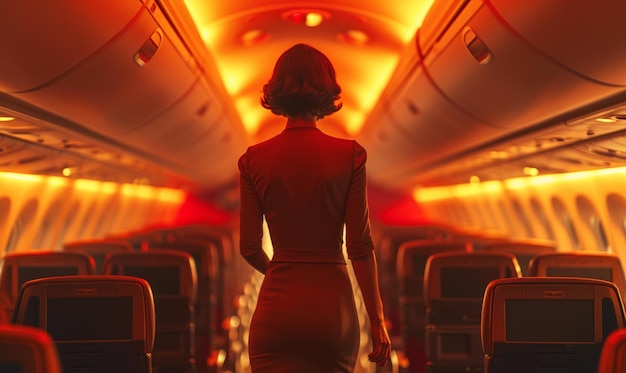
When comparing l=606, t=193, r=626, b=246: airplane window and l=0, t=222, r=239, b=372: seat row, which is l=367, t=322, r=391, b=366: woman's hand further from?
l=606, t=193, r=626, b=246: airplane window

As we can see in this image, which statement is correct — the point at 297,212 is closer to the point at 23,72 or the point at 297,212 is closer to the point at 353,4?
the point at 23,72

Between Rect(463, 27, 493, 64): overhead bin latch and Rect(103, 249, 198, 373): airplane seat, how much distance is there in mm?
2358

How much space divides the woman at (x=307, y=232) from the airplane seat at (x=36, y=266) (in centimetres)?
250

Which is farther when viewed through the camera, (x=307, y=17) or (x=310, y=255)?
(x=307, y=17)

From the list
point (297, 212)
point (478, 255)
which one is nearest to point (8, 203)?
point (478, 255)

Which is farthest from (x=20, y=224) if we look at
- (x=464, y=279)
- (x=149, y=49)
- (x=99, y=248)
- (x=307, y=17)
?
(x=464, y=279)

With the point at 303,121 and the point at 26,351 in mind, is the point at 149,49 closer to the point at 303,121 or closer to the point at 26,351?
the point at 303,121

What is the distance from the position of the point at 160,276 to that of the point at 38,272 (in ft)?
2.70

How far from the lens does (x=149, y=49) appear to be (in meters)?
6.11

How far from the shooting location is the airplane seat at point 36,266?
18.2ft

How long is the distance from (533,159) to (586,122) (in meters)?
3.35

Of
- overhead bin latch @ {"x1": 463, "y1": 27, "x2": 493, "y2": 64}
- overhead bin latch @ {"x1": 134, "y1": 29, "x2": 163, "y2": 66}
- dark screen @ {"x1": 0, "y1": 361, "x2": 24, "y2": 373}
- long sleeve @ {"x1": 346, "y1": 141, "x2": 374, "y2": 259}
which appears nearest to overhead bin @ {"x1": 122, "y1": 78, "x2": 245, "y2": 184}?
overhead bin latch @ {"x1": 134, "y1": 29, "x2": 163, "y2": 66}

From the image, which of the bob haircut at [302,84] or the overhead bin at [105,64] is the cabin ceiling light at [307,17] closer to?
the overhead bin at [105,64]

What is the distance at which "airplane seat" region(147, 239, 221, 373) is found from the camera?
736 cm
